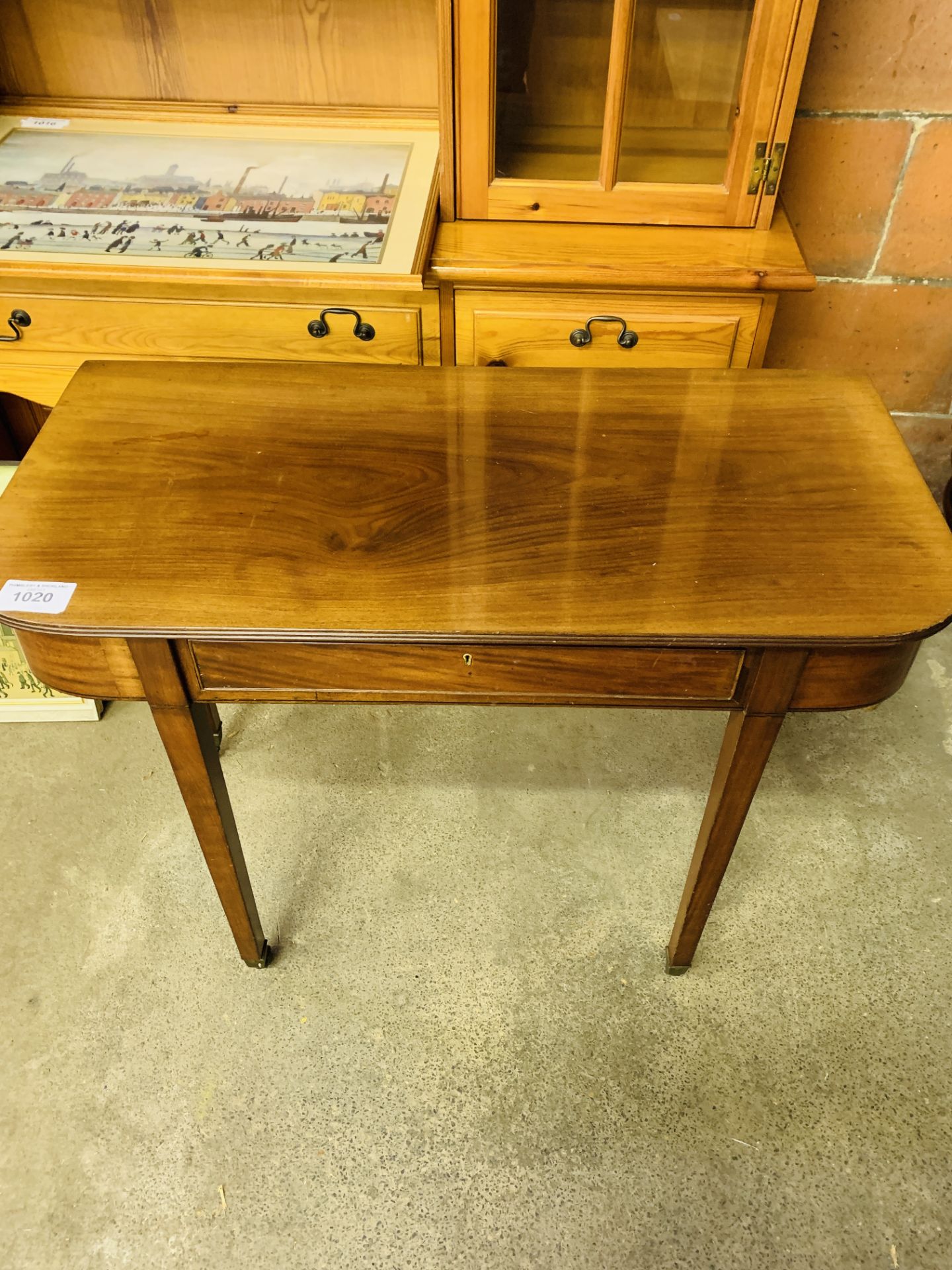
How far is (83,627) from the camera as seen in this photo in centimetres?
108

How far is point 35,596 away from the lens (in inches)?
43.4

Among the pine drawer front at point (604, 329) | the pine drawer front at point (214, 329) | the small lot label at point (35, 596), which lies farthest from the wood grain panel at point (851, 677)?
the pine drawer front at point (214, 329)

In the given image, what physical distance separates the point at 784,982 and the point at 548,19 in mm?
1740

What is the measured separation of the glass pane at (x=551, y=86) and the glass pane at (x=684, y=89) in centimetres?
6

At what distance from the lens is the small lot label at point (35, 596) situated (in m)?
1.09

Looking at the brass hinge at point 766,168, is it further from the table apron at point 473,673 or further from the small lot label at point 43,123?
the small lot label at point 43,123

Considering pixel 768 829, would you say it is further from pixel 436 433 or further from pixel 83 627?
pixel 83 627

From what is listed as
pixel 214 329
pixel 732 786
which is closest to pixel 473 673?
pixel 732 786

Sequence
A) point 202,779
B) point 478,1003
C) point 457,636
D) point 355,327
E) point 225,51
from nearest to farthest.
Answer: point 457,636, point 202,779, point 478,1003, point 355,327, point 225,51

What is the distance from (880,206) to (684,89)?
660mm

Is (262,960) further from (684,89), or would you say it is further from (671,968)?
(684,89)

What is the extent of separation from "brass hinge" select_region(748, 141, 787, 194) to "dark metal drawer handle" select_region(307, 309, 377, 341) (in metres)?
0.76

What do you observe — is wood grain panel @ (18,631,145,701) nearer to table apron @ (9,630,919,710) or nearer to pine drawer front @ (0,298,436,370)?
table apron @ (9,630,919,710)

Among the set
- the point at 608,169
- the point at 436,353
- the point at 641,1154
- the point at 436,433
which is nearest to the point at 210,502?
the point at 436,433
